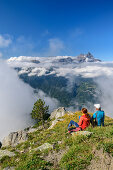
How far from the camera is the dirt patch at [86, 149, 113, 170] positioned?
5.11 m

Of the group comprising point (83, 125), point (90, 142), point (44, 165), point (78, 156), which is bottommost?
point (44, 165)

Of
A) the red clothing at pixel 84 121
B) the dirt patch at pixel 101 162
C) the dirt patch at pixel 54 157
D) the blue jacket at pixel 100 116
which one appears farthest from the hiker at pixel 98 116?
the dirt patch at pixel 54 157

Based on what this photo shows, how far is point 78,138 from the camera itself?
7.80 meters

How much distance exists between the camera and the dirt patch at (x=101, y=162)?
5.11m

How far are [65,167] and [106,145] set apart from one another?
2716 mm

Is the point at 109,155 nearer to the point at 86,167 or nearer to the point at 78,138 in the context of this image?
the point at 86,167

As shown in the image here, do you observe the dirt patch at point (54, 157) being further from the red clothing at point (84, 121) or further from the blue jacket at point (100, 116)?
the blue jacket at point (100, 116)

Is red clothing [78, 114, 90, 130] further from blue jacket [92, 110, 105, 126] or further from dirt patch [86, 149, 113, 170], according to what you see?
dirt patch [86, 149, 113, 170]

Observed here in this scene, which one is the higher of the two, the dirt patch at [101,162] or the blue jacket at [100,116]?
the blue jacket at [100,116]

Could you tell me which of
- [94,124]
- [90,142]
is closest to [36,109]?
[94,124]

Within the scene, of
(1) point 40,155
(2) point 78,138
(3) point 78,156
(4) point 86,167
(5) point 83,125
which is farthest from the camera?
(5) point 83,125

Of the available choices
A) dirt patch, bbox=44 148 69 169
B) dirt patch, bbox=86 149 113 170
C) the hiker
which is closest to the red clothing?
the hiker

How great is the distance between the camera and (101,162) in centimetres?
535

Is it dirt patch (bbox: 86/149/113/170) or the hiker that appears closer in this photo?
dirt patch (bbox: 86/149/113/170)
